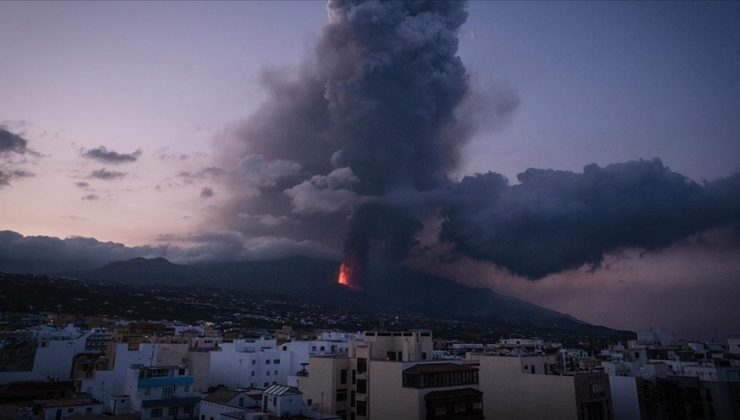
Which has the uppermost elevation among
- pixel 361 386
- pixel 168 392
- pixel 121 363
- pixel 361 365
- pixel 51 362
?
pixel 361 365

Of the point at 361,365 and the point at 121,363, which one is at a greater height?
the point at 361,365

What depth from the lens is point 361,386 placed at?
51.3 metres

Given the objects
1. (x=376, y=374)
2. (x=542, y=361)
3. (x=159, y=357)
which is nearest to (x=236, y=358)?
(x=159, y=357)

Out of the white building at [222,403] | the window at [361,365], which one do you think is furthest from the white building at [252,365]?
the white building at [222,403]

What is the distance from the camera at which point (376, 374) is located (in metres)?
49.5

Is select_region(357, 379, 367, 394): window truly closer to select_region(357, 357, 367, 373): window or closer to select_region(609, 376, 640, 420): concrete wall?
select_region(357, 357, 367, 373): window

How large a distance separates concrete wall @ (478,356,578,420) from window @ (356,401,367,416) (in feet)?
57.2

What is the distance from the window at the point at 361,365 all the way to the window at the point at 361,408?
3183mm

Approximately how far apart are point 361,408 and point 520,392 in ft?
62.9

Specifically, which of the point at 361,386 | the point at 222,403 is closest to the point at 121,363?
the point at 222,403

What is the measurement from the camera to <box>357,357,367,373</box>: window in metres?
51.6

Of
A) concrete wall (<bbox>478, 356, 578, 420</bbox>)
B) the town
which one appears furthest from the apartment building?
concrete wall (<bbox>478, 356, 578, 420</bbox>)

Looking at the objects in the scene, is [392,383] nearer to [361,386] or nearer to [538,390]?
[361,386]

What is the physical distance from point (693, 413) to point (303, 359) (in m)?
55.8
